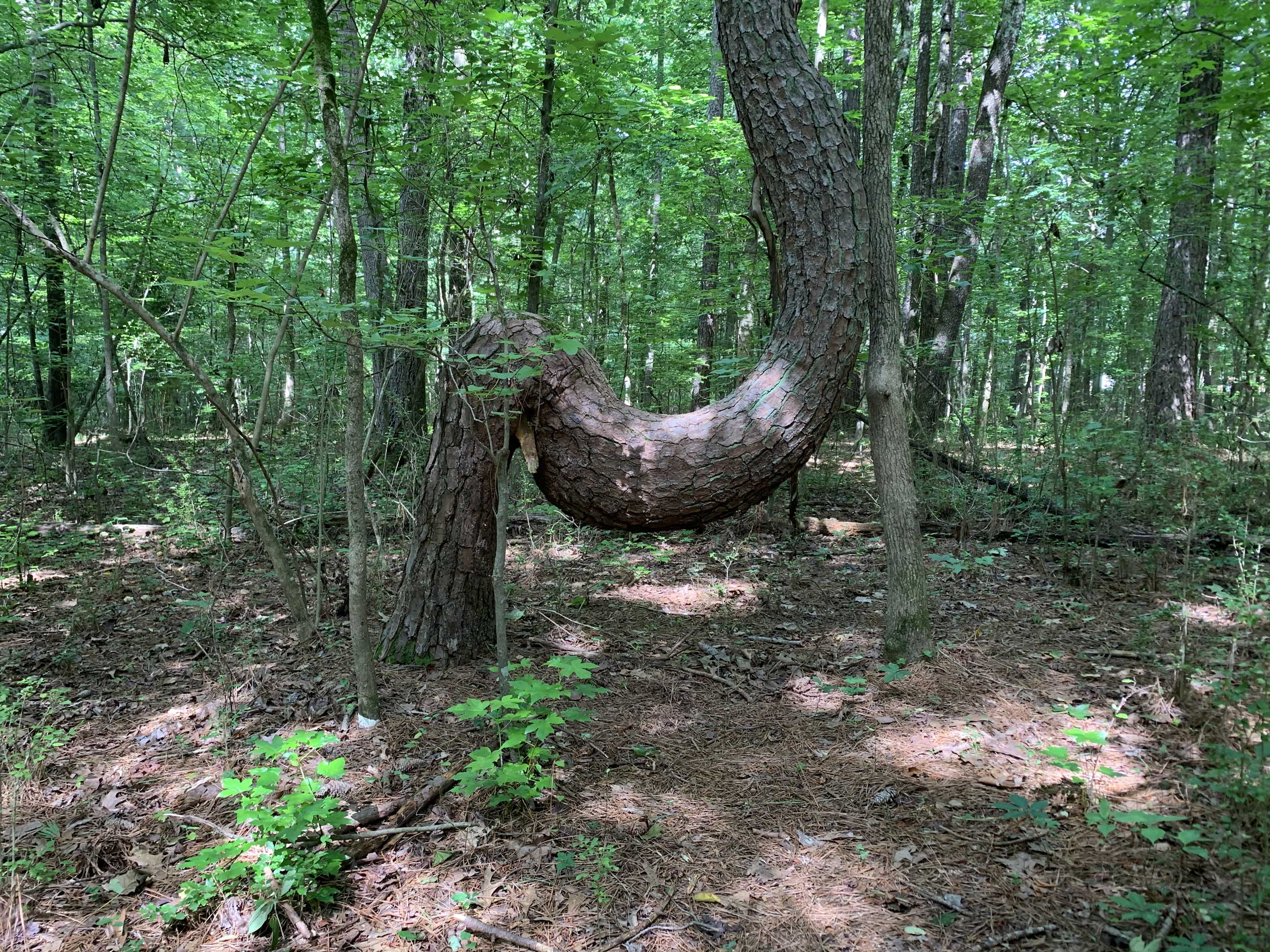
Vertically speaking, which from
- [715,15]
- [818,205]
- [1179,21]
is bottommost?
[818,205]

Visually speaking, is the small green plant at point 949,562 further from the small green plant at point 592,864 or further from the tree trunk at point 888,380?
the small green plant at point 592,864

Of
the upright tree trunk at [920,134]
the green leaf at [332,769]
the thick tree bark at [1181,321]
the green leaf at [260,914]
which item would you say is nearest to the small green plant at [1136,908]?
the green leaf at [332,769]

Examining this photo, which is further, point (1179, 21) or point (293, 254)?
point (293, 254)

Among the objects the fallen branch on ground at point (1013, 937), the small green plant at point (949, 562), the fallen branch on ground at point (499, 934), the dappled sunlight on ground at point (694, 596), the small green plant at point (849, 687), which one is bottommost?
the fallen branch on ground at point (499, 934)

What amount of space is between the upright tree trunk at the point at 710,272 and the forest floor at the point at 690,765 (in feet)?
10.7

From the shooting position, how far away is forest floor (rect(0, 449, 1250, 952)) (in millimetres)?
2170

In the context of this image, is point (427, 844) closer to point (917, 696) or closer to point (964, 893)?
point (964, 893)

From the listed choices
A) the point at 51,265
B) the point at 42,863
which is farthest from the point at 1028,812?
the point at 51,265

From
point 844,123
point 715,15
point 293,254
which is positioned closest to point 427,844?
point 844,123

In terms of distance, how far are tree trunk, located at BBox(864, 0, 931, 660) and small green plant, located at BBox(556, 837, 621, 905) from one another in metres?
2.19

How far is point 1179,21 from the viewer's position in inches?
206

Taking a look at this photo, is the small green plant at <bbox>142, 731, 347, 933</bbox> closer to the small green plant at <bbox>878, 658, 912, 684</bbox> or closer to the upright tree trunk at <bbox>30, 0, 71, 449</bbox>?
the small green plant at <bbox>878, 658, 912, 684</bbox>

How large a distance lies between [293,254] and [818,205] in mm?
10045

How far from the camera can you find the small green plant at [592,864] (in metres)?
2.32
